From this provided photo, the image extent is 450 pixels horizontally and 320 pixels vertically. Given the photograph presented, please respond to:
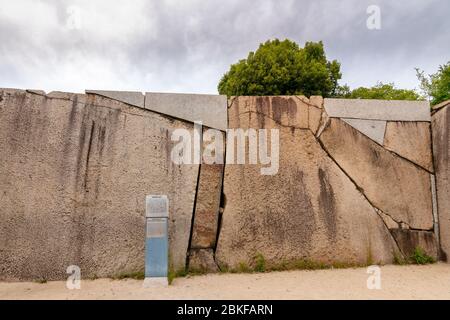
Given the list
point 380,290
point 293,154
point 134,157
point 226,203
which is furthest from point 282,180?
point 134,157

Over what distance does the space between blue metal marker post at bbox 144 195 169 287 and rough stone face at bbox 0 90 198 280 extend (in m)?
0.50

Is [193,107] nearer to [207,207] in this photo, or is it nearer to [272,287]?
[207,207]

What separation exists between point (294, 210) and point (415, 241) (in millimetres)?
1849

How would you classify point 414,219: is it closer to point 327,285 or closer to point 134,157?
point 327,285

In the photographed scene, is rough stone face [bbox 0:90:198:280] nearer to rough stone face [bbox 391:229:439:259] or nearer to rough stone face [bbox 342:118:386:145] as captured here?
rough stone face [bbox 342:118:386:145]

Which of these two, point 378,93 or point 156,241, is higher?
point 378,93

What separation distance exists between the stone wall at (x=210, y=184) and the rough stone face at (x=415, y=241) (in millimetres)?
14

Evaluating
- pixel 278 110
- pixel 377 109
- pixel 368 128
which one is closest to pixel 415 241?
pixel 368 128

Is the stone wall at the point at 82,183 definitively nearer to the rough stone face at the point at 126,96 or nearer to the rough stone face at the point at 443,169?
the rough stone face at the point at 126,96

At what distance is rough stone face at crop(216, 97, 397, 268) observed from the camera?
4.35 m

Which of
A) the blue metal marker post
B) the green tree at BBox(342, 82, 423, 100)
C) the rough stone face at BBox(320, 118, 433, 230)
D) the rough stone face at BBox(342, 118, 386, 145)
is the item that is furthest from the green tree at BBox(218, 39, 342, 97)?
the blue metal marker post

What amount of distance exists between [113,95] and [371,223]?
159 inches

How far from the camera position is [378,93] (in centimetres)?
1465

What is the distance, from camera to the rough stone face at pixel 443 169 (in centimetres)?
457
